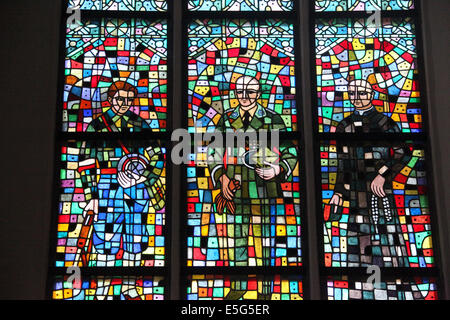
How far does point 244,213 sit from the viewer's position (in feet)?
18.2

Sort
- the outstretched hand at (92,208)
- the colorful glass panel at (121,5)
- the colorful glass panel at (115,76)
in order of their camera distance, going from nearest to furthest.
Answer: the outstretched hand at (92,208), the colorful glass panel at (115,76), the colorful glass panel at (121,5)

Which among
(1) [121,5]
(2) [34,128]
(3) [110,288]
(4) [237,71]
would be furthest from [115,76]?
(3) [110,288]

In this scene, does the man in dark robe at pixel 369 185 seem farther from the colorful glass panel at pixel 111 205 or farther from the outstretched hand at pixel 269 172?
the colorful glass panel at pixel 111 205

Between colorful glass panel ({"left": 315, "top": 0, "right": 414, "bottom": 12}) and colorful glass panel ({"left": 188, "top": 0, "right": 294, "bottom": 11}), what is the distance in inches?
10.5

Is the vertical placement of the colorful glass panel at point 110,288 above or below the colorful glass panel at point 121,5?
below

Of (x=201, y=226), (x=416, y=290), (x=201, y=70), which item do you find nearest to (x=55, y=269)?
(x=201, y=226)

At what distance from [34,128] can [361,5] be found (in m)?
2.78

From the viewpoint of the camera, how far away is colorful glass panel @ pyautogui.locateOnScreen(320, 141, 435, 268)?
216 inches

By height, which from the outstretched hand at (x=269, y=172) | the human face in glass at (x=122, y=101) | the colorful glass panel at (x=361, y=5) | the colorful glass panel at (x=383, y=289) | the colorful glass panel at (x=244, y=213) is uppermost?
the colorful glass panel at (x=361, y=5)

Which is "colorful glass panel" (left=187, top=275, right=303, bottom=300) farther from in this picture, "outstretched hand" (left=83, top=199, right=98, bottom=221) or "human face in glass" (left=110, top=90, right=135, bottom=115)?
"human face in glass" (left=110, top=90, right=135, bottom=115)

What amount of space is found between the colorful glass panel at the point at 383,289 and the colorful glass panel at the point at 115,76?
1785 mm

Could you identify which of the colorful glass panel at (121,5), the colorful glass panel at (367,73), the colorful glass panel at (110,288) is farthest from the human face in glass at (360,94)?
the colorful glass panel at (110,288)

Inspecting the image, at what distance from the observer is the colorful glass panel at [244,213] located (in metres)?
5.48

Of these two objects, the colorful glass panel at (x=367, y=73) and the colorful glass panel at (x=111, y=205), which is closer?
the colorful glass panel at (x=111, y=205)
